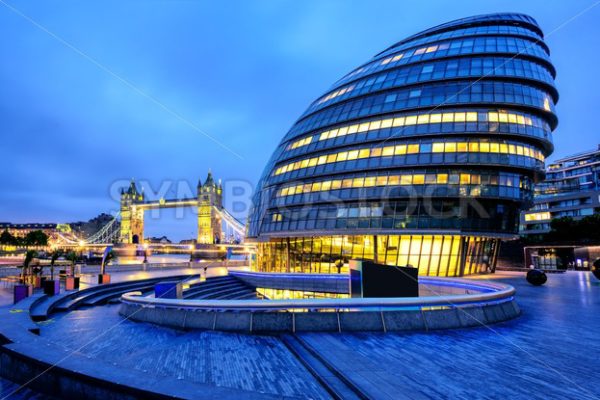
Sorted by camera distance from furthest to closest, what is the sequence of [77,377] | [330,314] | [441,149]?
[441,149], [330,314], [77,377]

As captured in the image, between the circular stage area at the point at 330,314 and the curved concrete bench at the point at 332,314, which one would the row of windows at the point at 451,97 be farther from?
the curved concrete bench at the point at 332,314

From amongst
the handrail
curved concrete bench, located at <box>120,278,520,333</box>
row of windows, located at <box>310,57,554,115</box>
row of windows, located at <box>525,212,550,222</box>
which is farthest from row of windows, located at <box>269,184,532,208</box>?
row of windows, located at <box>525,212,550,222</box>

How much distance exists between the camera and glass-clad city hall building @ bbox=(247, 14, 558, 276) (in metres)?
39.8

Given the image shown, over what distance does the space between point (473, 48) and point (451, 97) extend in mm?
9370

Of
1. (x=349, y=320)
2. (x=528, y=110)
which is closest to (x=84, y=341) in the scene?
(x=349, y=320)

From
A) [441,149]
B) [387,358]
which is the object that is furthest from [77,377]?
[441,149]

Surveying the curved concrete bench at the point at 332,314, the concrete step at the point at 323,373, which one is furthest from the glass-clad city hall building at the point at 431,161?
the concrete step at the point at 323,373

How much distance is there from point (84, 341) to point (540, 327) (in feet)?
57.2

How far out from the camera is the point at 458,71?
4344 centimetres

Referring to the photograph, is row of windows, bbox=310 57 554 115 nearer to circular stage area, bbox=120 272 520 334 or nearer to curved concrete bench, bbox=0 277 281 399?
circular stage area, bbox=120 272 520 334

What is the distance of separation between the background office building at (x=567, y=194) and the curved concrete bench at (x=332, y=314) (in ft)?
329

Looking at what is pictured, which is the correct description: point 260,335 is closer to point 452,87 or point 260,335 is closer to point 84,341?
point 84,341

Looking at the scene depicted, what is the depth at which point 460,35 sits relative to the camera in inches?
1922

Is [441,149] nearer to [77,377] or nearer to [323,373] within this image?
[323,373]
